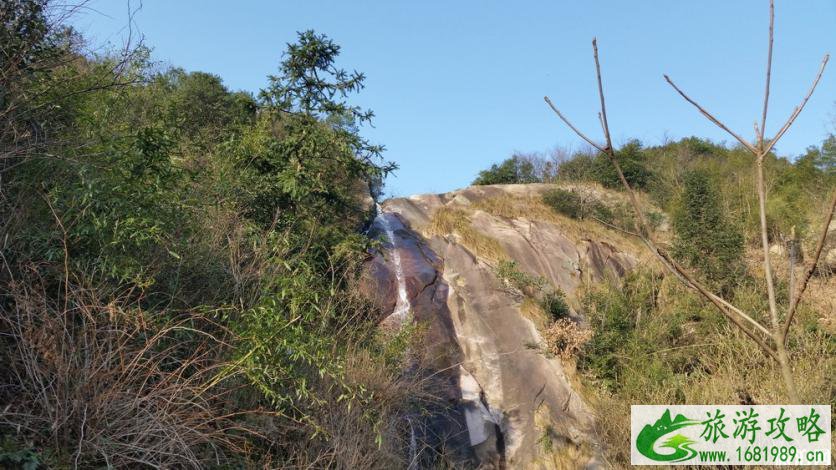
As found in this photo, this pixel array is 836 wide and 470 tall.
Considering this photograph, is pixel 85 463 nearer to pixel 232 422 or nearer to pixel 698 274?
pixel 232 422

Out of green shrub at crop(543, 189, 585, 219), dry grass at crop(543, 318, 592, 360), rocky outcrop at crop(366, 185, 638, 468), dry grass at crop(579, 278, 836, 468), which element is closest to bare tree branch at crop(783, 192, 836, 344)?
dry grass at crop(579, 278, 836, 468)

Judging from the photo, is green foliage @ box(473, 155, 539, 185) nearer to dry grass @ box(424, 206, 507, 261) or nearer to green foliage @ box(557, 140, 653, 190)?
green foliage @ box(557, 140, 653, 190)

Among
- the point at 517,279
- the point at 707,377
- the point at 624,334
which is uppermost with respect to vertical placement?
the point at 517,279

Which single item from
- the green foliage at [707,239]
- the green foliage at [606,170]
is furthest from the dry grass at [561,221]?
the green foliage at [606,170]

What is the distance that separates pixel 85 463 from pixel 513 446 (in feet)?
32.7

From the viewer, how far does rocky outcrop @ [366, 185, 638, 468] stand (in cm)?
1283

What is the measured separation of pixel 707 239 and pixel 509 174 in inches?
538

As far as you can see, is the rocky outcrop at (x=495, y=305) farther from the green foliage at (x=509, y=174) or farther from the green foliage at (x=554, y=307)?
the green foliage at (x=509, y=174)

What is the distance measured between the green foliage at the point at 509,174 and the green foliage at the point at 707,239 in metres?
11.9

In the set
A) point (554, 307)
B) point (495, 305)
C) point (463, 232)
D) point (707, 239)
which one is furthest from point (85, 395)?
point (707, 239)

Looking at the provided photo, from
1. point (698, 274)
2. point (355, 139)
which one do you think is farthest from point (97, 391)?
point (698, 274)

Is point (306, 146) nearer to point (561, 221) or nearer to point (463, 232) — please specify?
point (463, 232)

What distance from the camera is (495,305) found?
53.2 feet

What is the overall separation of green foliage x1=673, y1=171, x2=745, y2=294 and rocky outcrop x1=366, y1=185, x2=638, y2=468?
2376 millimetres
